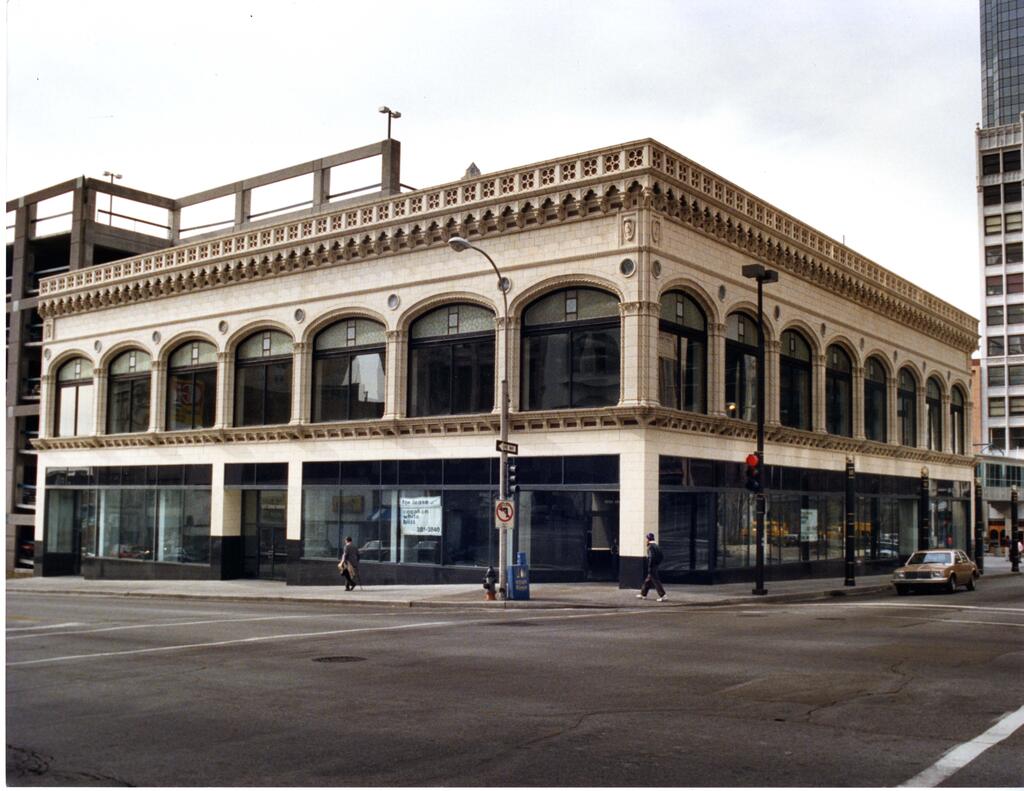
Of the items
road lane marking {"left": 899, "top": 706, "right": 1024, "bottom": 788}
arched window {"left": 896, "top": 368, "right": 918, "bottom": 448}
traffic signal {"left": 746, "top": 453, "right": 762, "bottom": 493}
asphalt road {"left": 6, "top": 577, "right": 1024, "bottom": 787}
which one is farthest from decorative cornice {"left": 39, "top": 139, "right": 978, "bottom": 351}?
road lane marking {"left": 899, "top": 706, "right": 1024, "bottom": 788}

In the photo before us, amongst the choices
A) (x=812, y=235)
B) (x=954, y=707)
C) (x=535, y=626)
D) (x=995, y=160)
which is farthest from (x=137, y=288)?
(x=995, y=160)

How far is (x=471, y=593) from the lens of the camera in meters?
31.5

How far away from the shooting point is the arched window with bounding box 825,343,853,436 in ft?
141

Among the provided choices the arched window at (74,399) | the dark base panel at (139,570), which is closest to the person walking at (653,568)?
the dark base panel at (139,570)

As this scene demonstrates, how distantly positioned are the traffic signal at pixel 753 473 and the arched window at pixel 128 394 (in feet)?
89.1

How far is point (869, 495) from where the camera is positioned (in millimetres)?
45875

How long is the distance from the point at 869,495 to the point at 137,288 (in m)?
32.3

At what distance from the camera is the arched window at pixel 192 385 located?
44.5 meters

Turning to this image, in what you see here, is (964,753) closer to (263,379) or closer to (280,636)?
(280,636)

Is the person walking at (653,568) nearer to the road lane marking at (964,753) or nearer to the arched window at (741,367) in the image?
the arched window at (741,367)

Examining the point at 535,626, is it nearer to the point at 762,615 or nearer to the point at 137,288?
the point at 762,615

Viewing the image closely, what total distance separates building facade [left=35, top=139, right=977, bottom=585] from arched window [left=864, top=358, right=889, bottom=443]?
0.23 metres

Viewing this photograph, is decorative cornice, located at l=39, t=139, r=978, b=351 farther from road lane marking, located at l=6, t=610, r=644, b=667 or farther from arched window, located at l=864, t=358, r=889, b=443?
road lane marking, located at l=6, t=610, r=644, b=667

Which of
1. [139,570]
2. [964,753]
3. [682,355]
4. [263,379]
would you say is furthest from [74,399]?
[964,753]
